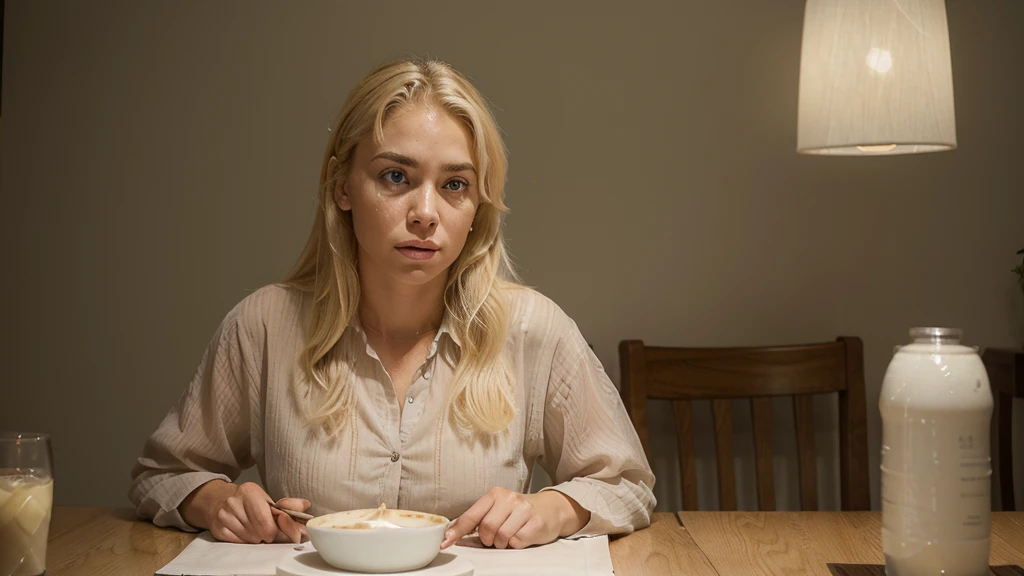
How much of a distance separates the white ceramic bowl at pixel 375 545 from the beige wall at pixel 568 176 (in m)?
1.35

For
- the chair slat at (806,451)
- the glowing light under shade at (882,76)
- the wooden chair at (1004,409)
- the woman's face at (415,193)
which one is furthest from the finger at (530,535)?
the wooden chair at (1004,409)

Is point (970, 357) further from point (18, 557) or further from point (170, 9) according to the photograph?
point (170, 9)

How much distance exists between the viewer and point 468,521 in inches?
49.7

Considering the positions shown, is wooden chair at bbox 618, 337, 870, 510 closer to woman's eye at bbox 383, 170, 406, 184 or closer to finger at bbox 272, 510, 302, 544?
woman's eye at bbox 383, 170, 406, 184

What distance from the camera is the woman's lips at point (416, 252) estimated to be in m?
1.43

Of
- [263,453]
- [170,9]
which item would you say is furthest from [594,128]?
[263,453]

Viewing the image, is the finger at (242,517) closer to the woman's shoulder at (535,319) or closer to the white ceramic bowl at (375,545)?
the white ceramic bowl at (375,545)

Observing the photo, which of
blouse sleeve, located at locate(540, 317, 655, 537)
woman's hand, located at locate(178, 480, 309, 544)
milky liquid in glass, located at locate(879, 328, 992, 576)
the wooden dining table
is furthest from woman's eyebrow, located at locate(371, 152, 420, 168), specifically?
milky liquid in glass, located at locate(879, 328, 992, 576)

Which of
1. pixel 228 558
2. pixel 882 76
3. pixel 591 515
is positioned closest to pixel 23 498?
pixel 228 558

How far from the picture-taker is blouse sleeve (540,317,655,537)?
1437 mm

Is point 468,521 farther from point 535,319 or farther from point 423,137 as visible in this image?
point 423,137

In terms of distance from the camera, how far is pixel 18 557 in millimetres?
1064

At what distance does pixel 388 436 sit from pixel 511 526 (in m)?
0.26

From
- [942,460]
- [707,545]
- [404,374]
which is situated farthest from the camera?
[404,374]
